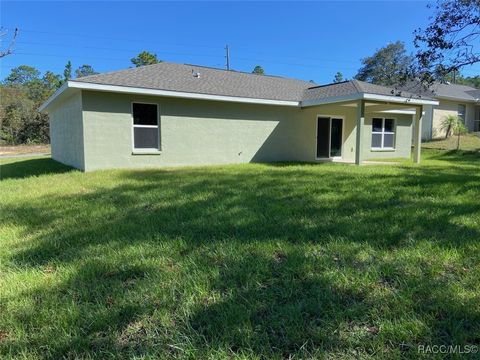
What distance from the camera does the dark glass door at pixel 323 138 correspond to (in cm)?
1635

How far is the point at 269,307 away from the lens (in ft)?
8.80

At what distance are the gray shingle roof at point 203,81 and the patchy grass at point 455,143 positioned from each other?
9906 mm

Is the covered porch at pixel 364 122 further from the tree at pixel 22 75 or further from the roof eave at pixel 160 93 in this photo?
the tree at pixel 22 75

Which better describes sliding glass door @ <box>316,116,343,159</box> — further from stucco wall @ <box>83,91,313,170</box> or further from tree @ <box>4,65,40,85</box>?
tree @ <box>4,65,40,85</box>

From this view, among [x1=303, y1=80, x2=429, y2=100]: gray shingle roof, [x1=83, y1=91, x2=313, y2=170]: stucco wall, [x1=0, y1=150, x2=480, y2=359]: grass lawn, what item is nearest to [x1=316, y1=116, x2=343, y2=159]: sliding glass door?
[x1=83, y1=91, x2=313, y2=170]: stucco wall

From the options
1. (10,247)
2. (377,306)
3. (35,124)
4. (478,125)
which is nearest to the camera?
(377,306)

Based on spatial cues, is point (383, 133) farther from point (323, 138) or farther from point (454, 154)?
point (454, 154)

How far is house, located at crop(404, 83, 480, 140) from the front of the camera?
81.5 feet

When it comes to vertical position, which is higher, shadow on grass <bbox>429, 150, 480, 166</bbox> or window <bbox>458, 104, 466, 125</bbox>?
window <bbox>458, 104, 466, 125</bbox>

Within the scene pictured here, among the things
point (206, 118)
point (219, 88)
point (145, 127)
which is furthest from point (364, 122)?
point (145, 127)

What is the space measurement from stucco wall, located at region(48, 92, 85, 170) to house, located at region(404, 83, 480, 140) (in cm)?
2025

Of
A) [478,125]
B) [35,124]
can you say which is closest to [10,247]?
[478,125]

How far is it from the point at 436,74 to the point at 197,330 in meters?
8.71

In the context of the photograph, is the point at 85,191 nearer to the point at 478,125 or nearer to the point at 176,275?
the point at 176,275
